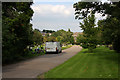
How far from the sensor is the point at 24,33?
1758 cm

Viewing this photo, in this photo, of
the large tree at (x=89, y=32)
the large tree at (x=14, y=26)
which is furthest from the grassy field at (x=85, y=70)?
the large tree at (x=89, y=32)

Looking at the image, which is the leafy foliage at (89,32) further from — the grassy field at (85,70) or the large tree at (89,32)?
the grassy field at (85,70)

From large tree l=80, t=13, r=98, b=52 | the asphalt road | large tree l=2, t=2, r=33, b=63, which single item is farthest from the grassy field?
large tree l=80, t=13, r=98, b=52

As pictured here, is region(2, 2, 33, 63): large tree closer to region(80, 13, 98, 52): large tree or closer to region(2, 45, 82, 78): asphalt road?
region(2, 45, 82, 78): asphalt road

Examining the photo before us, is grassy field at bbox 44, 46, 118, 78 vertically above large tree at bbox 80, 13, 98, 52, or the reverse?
large tree at bbox 80, 13, 98, 52

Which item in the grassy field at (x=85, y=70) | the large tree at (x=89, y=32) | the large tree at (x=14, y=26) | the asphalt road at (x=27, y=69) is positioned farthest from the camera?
the large tree at (x=89, y=32)

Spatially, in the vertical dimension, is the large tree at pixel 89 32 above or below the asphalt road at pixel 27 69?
above

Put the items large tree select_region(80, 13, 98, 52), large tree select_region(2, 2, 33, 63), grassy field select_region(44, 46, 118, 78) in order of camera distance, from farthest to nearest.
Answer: large tree select_region(80, 13, 98, 52), large tree select_region(2, 2, 33, 63), grassy field select_region(44, 46, 118, 78)

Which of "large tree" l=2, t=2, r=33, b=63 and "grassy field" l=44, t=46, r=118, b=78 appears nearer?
"grassy field" l=44, t=46, r=118, b=78

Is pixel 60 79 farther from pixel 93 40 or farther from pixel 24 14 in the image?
pixel 93 40

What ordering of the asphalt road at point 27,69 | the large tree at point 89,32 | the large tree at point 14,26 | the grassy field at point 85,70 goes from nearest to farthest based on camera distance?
the grassy field at point 85,70 < the asphalt road at point 27,69 < the large tree at point 14,26 < the large tree at point 89,32

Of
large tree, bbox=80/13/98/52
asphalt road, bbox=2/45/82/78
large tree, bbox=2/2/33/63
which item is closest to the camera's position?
asphalt road, bbox=2/45/82/78

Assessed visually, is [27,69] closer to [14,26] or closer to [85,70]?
[85,70]

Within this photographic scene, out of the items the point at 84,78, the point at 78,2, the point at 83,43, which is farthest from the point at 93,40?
the point at 84,78
